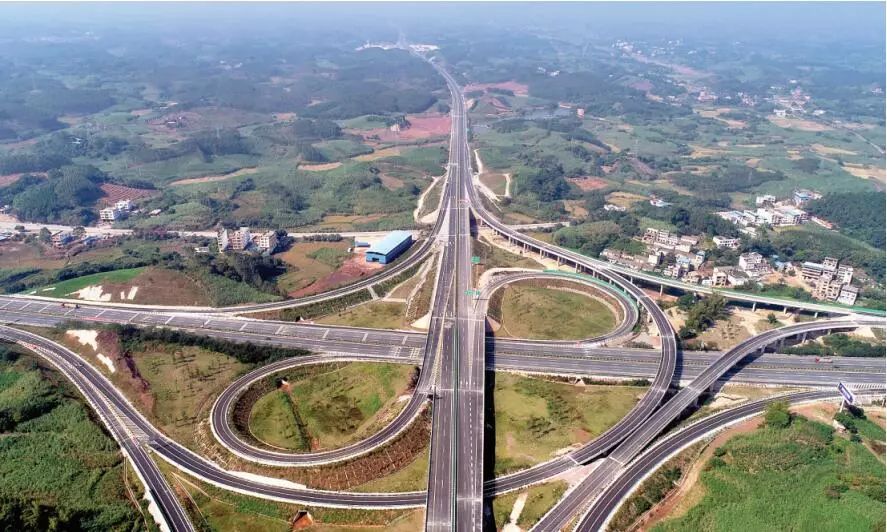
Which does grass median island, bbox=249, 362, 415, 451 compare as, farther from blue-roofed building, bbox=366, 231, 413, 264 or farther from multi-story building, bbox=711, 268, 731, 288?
multi-story building, bbox=711, 268, 731, 288

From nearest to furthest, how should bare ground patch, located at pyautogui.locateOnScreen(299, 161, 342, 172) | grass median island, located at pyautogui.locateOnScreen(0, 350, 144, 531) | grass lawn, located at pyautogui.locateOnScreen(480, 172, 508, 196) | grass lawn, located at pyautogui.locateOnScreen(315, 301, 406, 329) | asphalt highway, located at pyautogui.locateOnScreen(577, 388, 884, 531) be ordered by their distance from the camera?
grass median island, located at pyautogui.locateOnScreen(0, 350, 144, 531) → asphalt highway, located at pyautogui.locateOnScreen(577, 388, 884, 531) → grass lawn, located at pyautogui.locateOnScreen(315, 301, 406, 329) → grass lawn, located at pyautogui.locateOnScreen(480, 172, 508, 196) → bare ground patch, located at pyautogui.locateOnScreen(299, 161, 342, 172)

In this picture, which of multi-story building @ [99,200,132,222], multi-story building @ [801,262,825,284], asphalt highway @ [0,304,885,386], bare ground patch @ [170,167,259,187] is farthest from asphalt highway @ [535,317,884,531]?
bare ground patch @ [170,167,259,187]

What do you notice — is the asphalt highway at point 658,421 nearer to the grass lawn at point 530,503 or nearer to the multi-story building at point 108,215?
the grass lawn at point 530,503

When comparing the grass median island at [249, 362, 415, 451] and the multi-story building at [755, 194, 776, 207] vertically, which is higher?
the multi-story building at [755, 194, 776, 207]

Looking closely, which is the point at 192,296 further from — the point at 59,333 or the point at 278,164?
the point at 278,164

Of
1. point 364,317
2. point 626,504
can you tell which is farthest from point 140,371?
point 626,504

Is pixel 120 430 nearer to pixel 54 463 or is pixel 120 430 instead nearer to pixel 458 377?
pixel 54 463
